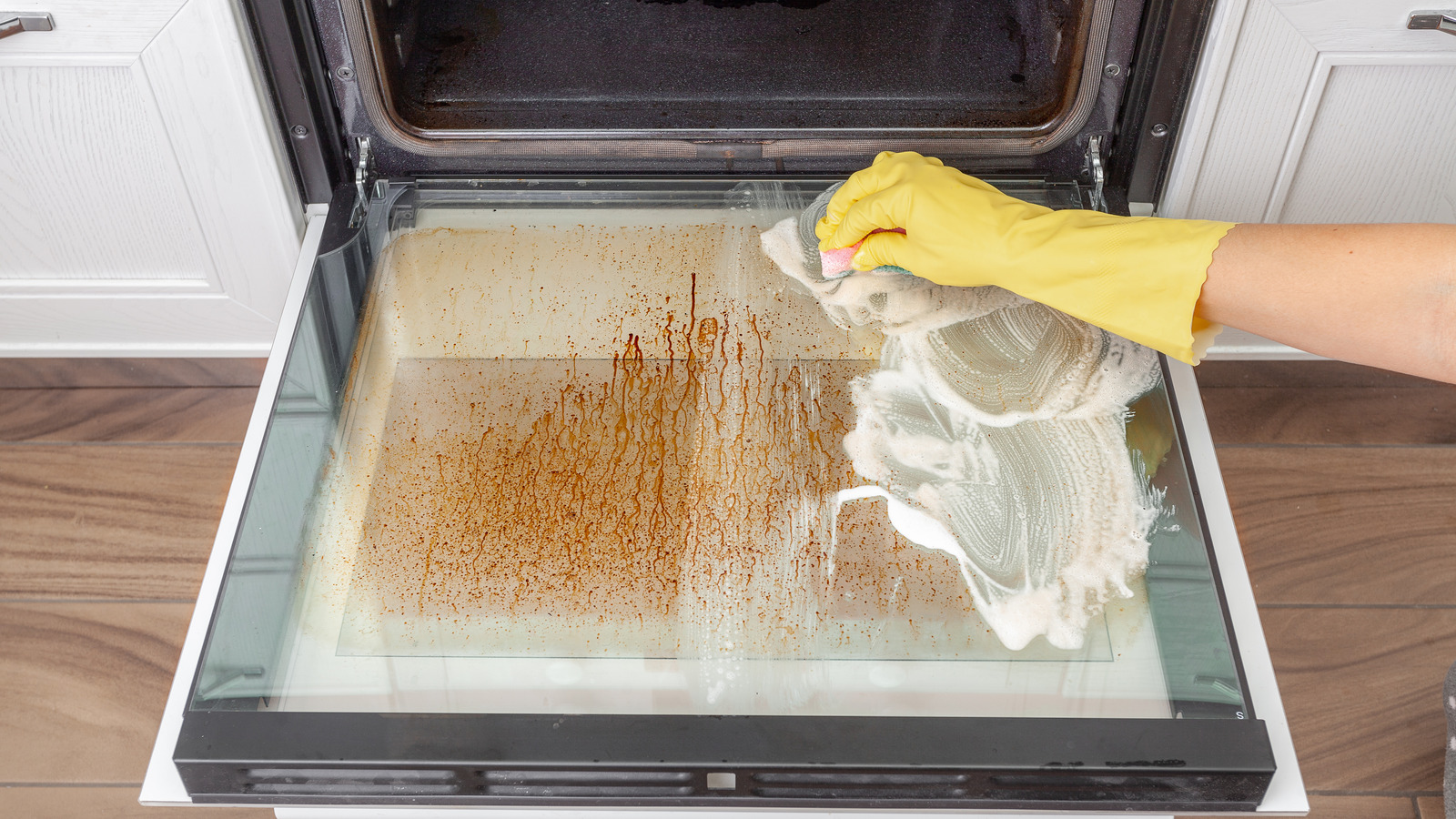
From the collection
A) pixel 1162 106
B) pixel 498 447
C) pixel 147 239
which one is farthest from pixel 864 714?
pixel 147 239

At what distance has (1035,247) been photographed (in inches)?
34.0

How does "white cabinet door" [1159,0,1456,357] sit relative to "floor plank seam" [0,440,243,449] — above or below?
above

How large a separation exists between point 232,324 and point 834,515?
0.84m

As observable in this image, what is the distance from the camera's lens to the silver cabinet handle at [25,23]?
35.9 inches

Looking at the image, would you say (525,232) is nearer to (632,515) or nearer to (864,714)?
(632,515)

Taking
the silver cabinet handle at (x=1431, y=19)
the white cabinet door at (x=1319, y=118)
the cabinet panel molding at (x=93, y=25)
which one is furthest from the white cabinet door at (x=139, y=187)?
the silver cabinet handle at (x=1431, y=19)

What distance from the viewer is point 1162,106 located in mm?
998

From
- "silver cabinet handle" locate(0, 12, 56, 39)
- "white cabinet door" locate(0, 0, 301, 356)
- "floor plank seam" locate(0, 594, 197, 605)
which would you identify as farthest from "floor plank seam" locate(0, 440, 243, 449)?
"silver cabinet handle" locate(0, 12, 56, 39)

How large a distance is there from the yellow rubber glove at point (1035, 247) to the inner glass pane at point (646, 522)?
60 mm

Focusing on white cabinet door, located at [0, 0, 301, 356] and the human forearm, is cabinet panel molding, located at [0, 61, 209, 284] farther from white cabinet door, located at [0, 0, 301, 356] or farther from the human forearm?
the human forearm

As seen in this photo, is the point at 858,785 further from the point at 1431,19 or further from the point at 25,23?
the point at 25,23

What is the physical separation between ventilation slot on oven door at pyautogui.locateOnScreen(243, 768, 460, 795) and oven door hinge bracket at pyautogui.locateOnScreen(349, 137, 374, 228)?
1.68 feet

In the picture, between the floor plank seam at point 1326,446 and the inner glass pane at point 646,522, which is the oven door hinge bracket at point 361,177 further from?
the floor plank seam at point 1326,446

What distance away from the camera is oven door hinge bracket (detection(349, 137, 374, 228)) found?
3.26ft
